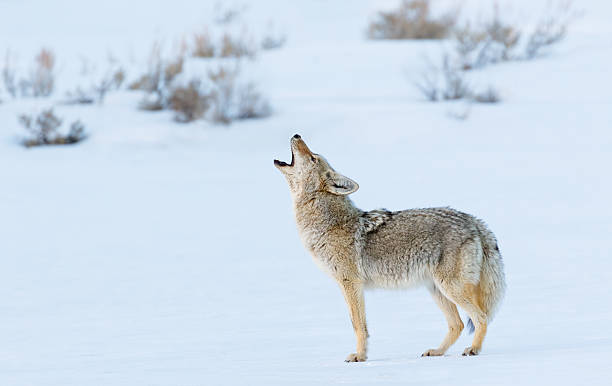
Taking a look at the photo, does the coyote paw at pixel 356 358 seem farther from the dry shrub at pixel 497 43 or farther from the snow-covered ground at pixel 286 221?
the dry shrub at pixel 497 43

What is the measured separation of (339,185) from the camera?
6.80m

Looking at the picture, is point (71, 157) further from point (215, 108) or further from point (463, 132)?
point (463, 132)

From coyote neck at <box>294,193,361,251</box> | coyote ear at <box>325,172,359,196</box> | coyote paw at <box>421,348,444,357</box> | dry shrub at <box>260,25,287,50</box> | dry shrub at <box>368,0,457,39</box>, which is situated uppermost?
coyote ear at <box>325,172,359,196</box>

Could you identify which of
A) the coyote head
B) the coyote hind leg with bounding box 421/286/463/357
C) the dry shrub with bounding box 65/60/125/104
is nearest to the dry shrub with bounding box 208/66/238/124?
the dry shrub with bounding box 65/60/125/104

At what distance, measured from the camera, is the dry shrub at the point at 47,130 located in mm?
16609

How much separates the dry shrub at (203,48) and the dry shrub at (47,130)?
5046mm

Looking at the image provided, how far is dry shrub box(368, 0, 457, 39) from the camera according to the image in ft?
76.1

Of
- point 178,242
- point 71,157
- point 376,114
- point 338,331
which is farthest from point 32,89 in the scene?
point 338,331

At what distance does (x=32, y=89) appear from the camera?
18906 millimetres

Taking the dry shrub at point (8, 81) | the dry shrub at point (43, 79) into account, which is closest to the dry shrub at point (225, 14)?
the dry shrub at point (43, 79)

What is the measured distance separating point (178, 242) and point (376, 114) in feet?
19.5

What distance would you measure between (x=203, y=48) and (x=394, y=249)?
15474 mm

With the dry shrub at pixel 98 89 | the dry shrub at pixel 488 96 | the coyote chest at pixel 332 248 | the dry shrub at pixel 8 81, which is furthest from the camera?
the dry shrub at pixel 8 81

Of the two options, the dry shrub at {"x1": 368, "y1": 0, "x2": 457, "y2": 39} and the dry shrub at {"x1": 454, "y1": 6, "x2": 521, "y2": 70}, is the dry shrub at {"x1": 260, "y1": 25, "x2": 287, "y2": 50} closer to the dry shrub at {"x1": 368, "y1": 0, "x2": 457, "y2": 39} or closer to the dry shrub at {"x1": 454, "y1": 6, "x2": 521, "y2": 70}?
the dry shrub at {"x1": 368, "y1": 0, "x2": 457, "y2": 39}
